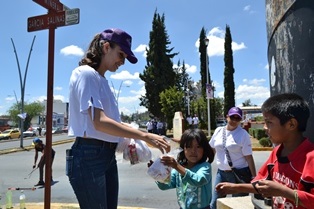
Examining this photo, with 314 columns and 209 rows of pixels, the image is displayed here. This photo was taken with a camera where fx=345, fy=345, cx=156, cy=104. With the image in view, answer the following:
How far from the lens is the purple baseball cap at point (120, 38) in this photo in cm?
228

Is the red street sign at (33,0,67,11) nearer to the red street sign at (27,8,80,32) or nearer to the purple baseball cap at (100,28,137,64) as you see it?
the red street sign at (27,8,80,32)

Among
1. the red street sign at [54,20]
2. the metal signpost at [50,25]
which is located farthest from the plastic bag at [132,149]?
the red street sign at [54,20]

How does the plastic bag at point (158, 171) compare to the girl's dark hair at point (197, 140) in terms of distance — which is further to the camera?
the girl's dark hair at point (197, 140)

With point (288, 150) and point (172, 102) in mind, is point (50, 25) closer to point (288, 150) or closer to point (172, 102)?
point (288, 150)

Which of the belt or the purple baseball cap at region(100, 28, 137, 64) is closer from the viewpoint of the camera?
the belt

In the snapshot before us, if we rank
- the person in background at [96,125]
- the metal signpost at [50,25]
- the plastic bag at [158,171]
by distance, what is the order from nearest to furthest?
the person in background at [96,125], the plastic bag at [158,171], the metal signpost at [50,25]

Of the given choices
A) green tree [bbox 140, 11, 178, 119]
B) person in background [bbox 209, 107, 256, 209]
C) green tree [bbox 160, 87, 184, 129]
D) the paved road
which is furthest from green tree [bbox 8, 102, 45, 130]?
person in background [bbox 209, 107, 256, 209]

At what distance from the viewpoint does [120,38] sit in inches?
90.4

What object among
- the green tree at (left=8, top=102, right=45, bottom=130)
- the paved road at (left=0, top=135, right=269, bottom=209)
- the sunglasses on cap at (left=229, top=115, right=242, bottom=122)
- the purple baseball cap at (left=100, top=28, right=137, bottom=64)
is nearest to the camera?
the purple baseball cap at (left=100, top=28, right=137, bottom=64)

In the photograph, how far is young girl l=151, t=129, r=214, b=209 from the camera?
292 centimetres

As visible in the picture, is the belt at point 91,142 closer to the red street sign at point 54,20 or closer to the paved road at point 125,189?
the red street sign at point 54,20

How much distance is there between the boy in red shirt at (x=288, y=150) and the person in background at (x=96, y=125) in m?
0.65

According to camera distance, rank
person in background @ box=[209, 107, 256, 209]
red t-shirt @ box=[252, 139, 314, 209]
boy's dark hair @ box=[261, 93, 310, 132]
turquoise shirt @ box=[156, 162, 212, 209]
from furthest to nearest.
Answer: person in background @ box=[209, 107, 256, 209] < turquoise shirt @ box=[156, 162, 212, 209] < boy's dark hair @ box=[261, 93, 310, 132] < red t-shirt @ box=[252, 139, 314, 209]

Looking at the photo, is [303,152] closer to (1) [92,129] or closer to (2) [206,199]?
(1) [92,129]
